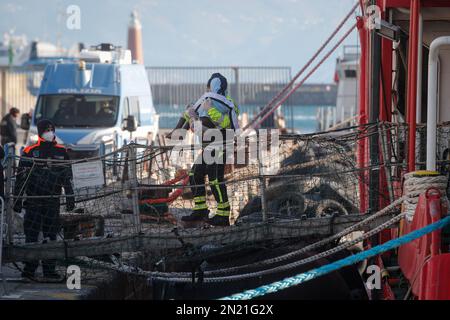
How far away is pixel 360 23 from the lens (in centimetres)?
1175

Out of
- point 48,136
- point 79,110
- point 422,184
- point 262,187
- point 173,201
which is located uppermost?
point 79,110

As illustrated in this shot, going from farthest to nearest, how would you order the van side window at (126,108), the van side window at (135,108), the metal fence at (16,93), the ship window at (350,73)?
the metal fence at (16,93)
the ship window at (350,73)
the van side window at (135,108)
the van side window at (126,108)

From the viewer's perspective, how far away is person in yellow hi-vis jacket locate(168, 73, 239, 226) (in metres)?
9.79

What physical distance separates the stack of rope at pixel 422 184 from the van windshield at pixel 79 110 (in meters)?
14.0

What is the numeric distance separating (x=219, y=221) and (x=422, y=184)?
274 centimetres

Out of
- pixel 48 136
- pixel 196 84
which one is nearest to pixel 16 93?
pixel 196 84

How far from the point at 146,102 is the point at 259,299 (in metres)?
15.3

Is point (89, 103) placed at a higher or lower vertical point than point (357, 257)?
higher

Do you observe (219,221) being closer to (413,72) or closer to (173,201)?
(173,201)

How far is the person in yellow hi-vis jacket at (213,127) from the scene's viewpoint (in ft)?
32.1

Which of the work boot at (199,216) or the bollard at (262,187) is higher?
the bollard at (262,187)

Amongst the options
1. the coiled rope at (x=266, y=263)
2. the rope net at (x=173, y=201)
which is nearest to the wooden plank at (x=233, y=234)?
the rope net at (x=173, y=201)

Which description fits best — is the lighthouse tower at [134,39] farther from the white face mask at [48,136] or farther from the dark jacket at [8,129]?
the white face mask at [48,136]

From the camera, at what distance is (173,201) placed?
32.6 feet
